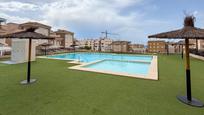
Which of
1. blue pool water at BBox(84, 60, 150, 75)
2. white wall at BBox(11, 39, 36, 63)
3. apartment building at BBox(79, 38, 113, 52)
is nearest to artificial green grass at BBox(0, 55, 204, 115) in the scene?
blue pool water at BBox(84, 60, 150, 75)

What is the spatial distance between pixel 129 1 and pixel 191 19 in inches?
→ 479

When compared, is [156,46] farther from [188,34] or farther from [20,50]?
[188,34]

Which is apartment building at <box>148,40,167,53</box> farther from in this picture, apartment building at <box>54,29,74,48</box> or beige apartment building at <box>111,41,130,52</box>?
apartment building at <box>54,29,74,48</box>

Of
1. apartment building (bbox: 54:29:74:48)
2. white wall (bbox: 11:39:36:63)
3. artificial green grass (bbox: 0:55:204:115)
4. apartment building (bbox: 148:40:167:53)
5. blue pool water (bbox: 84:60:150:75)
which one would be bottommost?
artificial green grass (bbox: 0:55:204:115)

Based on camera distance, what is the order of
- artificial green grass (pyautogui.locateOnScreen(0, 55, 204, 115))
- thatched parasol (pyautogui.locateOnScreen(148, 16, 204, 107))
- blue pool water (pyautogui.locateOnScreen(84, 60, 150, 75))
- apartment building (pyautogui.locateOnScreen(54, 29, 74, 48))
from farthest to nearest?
apartment building (pyautogui.locateOnScreen(54, 29, 74, 48)), blue pool water (pyautogui.locateOnScreen(84, 60, 150, 75)), thatched parasol (pyautogui.locateOnScreen(148, 16, 204, 107)), artificial green grass (pyautogui.locateOnScreen(0, 55, 204, 115))

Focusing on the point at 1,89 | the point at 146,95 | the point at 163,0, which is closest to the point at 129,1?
the point at 163,0

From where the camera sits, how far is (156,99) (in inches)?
157

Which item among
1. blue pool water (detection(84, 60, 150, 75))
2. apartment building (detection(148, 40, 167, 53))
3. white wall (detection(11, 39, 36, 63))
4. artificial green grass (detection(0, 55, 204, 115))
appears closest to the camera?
Result: artificial green grass (detection(0, 55, 204, 115))

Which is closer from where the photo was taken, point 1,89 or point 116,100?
point 116,100

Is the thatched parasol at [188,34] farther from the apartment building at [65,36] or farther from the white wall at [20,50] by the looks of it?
the apartment building at [65,36]

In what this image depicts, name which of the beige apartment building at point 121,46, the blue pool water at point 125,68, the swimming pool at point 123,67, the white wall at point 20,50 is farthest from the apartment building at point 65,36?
the blue pool water at point 125,68

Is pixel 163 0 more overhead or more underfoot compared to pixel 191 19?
more overhead

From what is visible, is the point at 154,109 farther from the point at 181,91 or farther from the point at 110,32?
the point at 110,32

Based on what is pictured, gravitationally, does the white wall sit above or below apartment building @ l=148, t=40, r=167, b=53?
below
